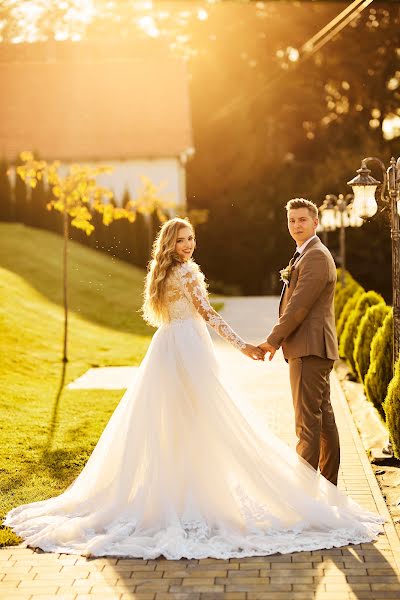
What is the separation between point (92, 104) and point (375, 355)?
33.8 m

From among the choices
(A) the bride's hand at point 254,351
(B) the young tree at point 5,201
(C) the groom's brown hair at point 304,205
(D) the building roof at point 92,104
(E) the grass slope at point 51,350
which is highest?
(D) the building roof at point 92,104

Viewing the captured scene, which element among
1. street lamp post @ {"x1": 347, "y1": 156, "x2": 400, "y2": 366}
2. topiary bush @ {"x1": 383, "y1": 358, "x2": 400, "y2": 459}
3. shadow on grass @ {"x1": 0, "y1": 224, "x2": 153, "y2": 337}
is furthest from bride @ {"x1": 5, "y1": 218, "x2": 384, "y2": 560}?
shadow on grass @ {"x1": 0, "y1": 224, "x2": 153, "y2": 337}

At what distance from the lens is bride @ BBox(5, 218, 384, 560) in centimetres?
646

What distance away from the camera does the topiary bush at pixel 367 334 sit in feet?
43.4

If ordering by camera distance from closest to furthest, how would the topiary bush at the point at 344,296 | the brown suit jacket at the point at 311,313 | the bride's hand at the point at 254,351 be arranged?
the brown suit jacket at the point at 311,313
the bride's hand at the point at 254,351
the topiary bush at the point at 344,296

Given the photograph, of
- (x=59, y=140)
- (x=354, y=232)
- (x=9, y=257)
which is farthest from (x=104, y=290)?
(x=59, y=140)

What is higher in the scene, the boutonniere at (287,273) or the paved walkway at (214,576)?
the boutonniere at (287,273)

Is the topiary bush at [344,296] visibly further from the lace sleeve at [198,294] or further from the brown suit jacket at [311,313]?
the lace sleeve at [198,294]

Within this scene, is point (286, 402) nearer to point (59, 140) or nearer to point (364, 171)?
point (364, 171)

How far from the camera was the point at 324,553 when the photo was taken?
623 cm

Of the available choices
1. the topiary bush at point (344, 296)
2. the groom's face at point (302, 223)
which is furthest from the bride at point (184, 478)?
the topiary bush at point (344, 296)

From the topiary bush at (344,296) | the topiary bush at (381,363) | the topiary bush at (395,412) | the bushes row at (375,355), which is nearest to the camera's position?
→ the topiary bush at (395,412)

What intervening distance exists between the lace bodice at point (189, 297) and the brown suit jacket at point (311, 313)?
392mm

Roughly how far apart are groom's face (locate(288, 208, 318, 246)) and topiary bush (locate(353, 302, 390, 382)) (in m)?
6.20
